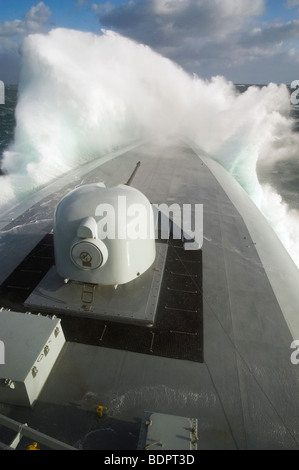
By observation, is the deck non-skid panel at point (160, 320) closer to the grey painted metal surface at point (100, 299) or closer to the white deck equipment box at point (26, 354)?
the grey painted metal surface at point (100, 299)

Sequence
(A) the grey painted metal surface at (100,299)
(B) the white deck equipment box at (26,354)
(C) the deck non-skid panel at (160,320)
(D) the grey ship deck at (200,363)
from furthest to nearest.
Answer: (A) the grey painted metal surface at (100,299) → (C) the deck non-skid panel at (160,320) → (D) the grey ship deck at (200,363) → (B) the white deck equipment box at (26,354)

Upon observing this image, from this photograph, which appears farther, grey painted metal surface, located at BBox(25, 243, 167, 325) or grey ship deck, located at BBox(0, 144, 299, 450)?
grey painted metal surface, located at BBox(25, 243, 167, 325)

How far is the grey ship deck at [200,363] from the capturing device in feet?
18.5

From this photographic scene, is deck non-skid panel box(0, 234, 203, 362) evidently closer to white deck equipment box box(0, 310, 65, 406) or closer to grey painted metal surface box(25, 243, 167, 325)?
grey painted metal surface box(25, 243, 167, 325)

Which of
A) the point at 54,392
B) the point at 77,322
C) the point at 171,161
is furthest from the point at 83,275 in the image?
Answer: the point at 171,161

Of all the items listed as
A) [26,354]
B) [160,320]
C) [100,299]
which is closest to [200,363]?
[160,320]

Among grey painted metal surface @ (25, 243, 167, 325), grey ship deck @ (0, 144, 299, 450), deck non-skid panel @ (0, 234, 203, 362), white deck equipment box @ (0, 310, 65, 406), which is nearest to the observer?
white deck equipment box @ (0, 310, 65, 406)

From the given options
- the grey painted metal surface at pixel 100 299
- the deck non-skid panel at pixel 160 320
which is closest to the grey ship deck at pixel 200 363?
the deck non-skid panel at pixel 160 320

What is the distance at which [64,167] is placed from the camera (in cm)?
2348

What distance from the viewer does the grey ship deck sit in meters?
5.64

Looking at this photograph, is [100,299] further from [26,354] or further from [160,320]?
[26,354]

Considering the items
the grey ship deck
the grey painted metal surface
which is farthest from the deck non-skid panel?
the grey painted metal surface
